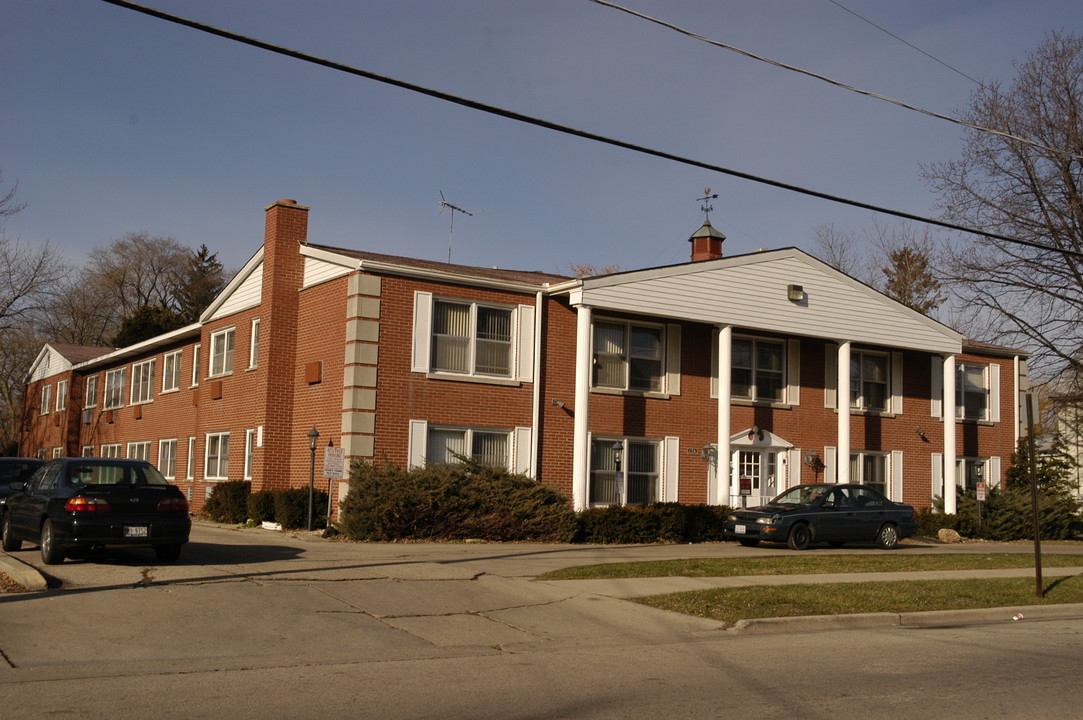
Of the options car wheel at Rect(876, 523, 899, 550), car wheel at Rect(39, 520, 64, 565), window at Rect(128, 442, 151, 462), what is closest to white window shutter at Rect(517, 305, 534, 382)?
car wheel at Rect(876, 523, 899, 550)

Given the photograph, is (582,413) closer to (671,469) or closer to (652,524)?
(652,524)

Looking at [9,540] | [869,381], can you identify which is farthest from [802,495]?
[9,540]

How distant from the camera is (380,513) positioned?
785 inches

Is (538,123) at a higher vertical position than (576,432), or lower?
higher

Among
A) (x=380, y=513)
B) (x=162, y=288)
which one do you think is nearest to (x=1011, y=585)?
(x=380, y=513)

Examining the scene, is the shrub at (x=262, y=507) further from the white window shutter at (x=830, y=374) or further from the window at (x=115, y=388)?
the window at (x=115, y=388)

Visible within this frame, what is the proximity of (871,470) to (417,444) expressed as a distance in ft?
45.3

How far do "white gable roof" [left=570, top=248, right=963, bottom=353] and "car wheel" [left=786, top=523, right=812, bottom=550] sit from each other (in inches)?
229

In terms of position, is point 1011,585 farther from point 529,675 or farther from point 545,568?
point 529,675

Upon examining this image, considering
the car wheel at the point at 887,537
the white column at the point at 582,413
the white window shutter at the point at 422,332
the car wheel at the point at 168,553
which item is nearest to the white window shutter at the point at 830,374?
the car wheel at the point at 887,537

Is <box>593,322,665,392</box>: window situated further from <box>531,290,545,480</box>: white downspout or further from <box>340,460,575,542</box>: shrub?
<box>340,460,575,542</box>: shrub

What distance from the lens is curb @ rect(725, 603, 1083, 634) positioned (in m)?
11.9

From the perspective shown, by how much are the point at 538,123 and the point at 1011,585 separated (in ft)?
32.9

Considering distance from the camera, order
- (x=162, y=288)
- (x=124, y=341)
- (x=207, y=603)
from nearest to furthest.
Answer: (x=207, y=603)
(x=124, y=341)
(x=162, y=288)
